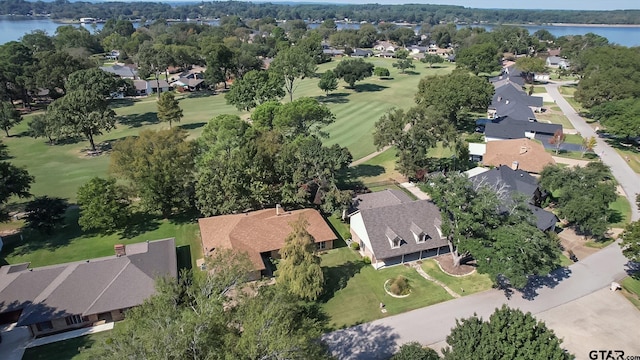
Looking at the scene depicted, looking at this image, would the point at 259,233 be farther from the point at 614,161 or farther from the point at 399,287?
the point at 614,161

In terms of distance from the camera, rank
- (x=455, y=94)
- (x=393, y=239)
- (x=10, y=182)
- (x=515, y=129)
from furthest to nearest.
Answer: (x=515, y=129), (x=455, y=94), (x=10, y=182), (x=393, y=239)

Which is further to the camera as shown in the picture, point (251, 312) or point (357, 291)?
point (357, 291)

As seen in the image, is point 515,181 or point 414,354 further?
point 515,181

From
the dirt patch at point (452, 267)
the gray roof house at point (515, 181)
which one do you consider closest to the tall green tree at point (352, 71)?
the gray roof house at point (515, 181)

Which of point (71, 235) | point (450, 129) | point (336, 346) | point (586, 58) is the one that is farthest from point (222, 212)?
point (586, 58)

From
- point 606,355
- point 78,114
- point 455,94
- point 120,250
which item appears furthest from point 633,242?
point 78,114

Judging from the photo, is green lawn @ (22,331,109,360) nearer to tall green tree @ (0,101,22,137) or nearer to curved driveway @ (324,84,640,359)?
curved driveway @ (324,84,640,359)

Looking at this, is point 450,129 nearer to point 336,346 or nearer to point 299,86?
point 336,346
